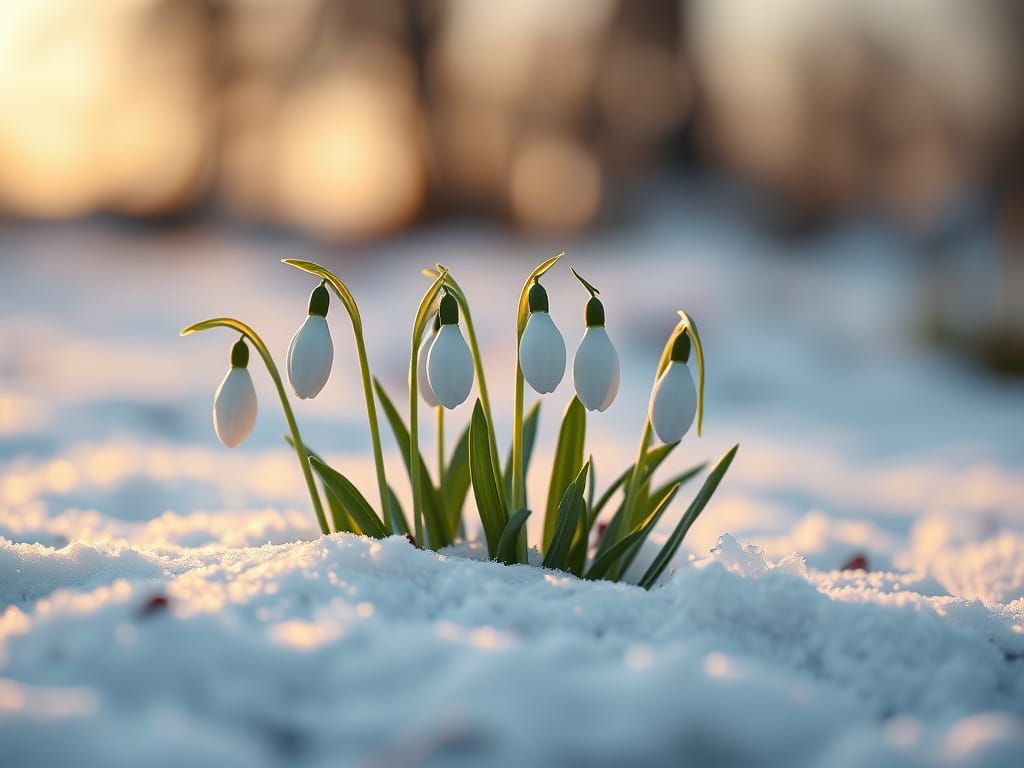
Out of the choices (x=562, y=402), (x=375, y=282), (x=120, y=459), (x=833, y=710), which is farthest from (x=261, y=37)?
(x=833, y=710)

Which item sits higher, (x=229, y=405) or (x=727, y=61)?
(x=727, y=61)

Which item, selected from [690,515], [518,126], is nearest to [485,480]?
[690,515]

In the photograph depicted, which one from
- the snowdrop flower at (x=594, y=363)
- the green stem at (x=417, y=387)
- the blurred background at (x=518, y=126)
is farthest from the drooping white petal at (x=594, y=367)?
the blurred background at (x=518, y=126)

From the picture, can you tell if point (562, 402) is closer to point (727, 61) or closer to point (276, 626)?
point (276, 626)

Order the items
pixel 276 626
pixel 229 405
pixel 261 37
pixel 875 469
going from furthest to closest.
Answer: pixel 261 37
pixel 875 469
pixel 229 405
pixel 276 626

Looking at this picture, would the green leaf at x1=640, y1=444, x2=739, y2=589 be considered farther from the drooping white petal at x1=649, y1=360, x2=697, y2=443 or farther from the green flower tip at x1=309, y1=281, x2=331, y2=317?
the green flower tip at x1=309, y1=281, x2=331, y2=317

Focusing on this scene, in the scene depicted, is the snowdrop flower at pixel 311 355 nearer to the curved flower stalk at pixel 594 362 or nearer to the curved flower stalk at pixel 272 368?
the curved flower stalk at pixel 272 368
